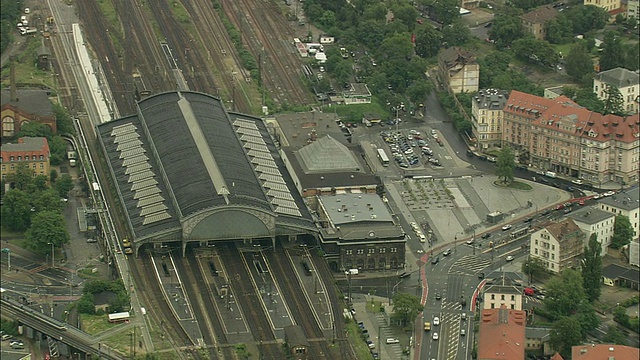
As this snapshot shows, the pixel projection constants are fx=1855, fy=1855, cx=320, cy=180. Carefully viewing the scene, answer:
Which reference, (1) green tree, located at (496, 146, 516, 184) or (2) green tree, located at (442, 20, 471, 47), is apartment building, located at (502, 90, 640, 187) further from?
(2) green tree, located at (442, 20, 471, 47)

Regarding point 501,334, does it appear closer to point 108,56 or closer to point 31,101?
point 31,101

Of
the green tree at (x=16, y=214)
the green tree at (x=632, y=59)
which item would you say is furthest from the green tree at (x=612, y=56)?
the green tree at (x=16, y=214)

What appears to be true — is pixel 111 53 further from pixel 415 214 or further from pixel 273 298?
pixel 273 298

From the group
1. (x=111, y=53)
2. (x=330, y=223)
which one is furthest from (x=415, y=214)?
(x=111, y=53)

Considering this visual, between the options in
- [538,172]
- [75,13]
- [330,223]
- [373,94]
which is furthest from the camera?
A: [75,13]

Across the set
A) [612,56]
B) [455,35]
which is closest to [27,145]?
[455,35]

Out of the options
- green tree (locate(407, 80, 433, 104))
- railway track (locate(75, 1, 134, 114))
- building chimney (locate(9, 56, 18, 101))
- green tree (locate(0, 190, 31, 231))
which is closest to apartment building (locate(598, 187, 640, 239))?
green tree (locate(407, 80, 433, 104))
